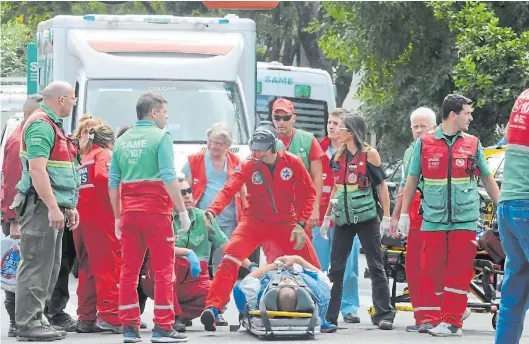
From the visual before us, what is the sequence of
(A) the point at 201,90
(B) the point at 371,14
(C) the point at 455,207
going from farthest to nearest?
1. (B) the point at 371,14
2. (A) the point at 201,90
3. (C) the point at 455,207

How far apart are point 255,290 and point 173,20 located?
24.0 ft

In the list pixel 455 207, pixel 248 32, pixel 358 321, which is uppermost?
pixel 248 32

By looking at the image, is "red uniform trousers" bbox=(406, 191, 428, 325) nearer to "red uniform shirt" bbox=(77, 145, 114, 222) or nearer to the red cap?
the red cap

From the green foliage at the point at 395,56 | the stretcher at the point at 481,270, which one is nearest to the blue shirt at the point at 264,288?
the stretcher at the point at 481,270

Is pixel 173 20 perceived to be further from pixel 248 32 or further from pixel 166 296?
pixel 166 296

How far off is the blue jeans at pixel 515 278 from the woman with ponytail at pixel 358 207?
3.38m

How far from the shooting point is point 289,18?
40812 mm

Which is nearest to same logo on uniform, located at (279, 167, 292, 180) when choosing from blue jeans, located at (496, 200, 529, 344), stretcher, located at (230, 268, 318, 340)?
stretcher, located at (230, 268, 318, 340)

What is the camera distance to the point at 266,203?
1198 cm

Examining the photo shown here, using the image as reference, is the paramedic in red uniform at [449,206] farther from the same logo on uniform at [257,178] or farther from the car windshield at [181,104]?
the car windshield at [181,104]

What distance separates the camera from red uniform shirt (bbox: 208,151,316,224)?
39.2ft

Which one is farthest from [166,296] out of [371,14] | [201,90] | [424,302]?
[371,14]

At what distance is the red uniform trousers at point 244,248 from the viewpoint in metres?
11.9

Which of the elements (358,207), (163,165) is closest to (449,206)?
(358,207)
